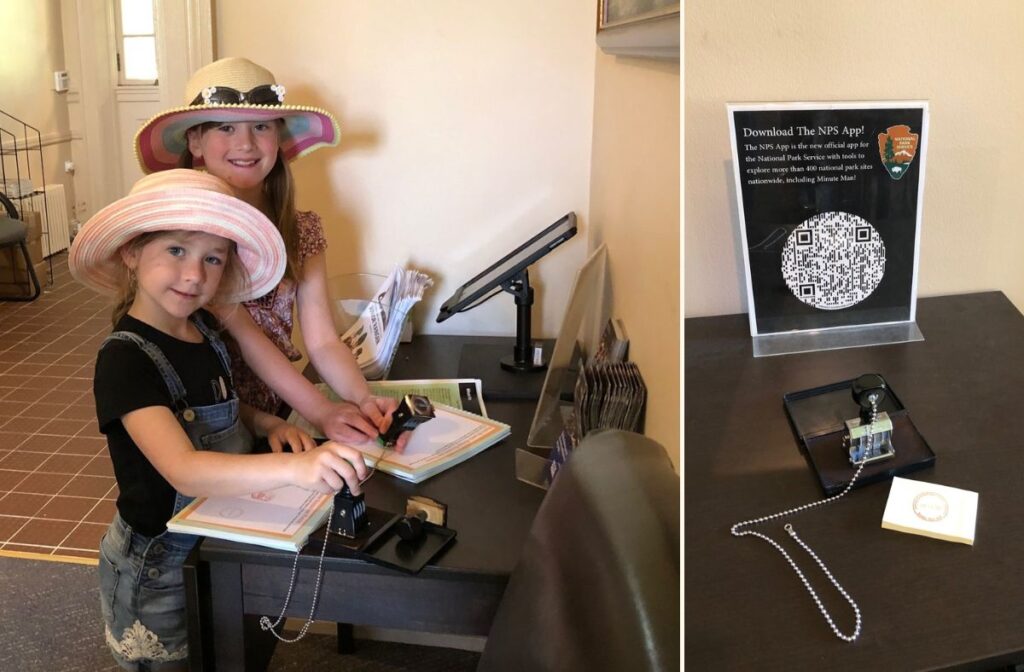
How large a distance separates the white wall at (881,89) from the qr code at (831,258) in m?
0.03

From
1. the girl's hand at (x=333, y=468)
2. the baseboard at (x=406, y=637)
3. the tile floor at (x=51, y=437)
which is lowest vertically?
the baseboard at (x=406, y=637)

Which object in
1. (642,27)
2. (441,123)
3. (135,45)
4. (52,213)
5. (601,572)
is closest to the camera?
(601,572)

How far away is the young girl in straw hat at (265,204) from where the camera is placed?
1.40m

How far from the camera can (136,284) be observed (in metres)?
1.23

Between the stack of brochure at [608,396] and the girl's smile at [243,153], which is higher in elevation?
the girl's smile at [243,153]

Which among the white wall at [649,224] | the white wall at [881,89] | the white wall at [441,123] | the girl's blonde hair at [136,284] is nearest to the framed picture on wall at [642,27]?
the white wall at [649,224]

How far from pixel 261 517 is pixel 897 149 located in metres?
0.84

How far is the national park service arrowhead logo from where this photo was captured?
0.42 meters

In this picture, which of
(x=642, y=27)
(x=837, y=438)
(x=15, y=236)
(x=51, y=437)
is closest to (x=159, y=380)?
(x=642, y=27)

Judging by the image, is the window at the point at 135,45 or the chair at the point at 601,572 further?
the window at the point at 135,45

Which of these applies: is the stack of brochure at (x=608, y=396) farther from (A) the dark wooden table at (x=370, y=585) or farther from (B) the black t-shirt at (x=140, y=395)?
(B) the black t-shirt at (x=140, y=395)

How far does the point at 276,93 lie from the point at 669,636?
128 cm

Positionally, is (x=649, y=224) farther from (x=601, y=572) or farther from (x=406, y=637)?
(x=406, y=637)

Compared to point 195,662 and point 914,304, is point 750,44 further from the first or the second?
point 195,662
